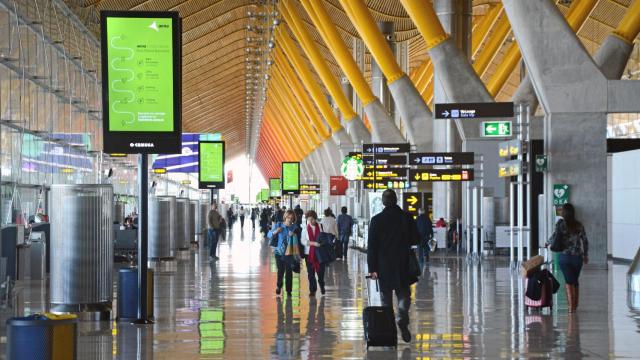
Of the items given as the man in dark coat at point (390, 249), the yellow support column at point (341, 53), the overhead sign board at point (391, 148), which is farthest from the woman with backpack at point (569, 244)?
the yellow support column at point (341, 53)

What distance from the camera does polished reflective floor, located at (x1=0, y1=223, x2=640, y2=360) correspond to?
10.6 m

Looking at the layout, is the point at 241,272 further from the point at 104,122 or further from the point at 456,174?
the point at 104,122

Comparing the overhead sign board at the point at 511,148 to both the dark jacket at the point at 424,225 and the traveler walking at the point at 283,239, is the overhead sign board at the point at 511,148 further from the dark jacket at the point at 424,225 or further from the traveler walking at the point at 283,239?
the traveler walking at the point at 283,239

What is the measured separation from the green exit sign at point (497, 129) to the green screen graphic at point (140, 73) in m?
13.9

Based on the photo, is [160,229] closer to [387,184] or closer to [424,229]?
[424,229]

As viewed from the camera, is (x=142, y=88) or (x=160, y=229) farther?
(x=160, y=229)

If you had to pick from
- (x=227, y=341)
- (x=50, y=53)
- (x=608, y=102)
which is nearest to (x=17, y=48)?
(x=50, y=53)

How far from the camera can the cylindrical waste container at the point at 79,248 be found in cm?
1409

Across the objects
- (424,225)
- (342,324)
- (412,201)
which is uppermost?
(412,201)

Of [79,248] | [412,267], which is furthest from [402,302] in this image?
[79,248]

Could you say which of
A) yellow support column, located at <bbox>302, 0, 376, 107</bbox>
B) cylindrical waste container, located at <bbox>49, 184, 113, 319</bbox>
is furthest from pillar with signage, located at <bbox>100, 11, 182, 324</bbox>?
yellow support column, located at <bbox>302, 0, 376, 107</bbox>

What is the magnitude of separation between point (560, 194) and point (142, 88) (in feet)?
45.9

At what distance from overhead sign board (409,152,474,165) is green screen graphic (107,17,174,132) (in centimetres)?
1836

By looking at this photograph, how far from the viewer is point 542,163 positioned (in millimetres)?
25266
